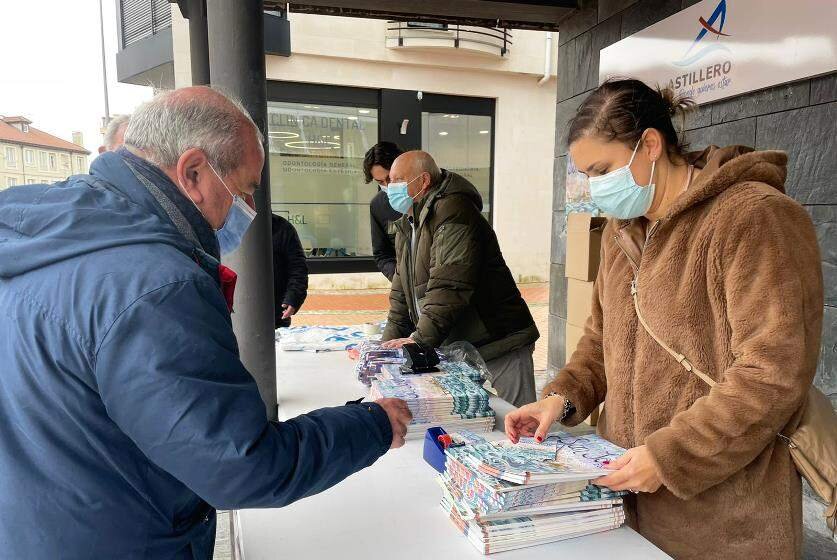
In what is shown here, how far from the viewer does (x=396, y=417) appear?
1.13 m

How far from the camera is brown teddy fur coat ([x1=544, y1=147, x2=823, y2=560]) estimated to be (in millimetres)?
1011

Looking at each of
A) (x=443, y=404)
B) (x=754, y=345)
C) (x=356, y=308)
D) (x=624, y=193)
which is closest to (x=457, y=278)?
(x=443, y=404)

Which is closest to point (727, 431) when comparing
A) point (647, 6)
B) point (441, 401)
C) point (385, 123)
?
point (441, 401)

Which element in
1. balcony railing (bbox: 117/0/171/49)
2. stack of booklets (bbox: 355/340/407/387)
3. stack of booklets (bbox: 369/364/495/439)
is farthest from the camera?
balcony railing (bbox: 117/0/171/49)

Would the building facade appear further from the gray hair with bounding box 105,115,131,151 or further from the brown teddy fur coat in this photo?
the brown teddy fur coat

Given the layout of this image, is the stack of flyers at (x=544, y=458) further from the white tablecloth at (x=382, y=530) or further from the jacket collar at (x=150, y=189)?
the jacket collar at (x=150, y=189)

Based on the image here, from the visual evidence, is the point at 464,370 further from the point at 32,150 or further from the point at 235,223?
the point at 32,150

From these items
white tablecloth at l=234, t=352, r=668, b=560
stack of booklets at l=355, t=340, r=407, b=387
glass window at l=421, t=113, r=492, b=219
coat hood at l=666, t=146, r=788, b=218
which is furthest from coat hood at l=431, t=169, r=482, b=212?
glass window at l=421, t=113, r=492, b=219

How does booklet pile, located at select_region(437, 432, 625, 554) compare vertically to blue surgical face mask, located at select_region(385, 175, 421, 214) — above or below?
below

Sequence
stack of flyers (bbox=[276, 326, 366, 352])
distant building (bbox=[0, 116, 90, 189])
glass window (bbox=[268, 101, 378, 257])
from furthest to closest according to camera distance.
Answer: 1. glass window (bbox=[268, 101, 378, 257])
2. stack of flyers (bbox=[276, 326, 366, 352])
3. distant building (bbox=[0, 116, 90, 189])

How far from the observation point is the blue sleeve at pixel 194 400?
74 cm

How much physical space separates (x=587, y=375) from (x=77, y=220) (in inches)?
46.5

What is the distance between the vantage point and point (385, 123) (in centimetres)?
900

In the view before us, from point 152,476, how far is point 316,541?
47 cm
